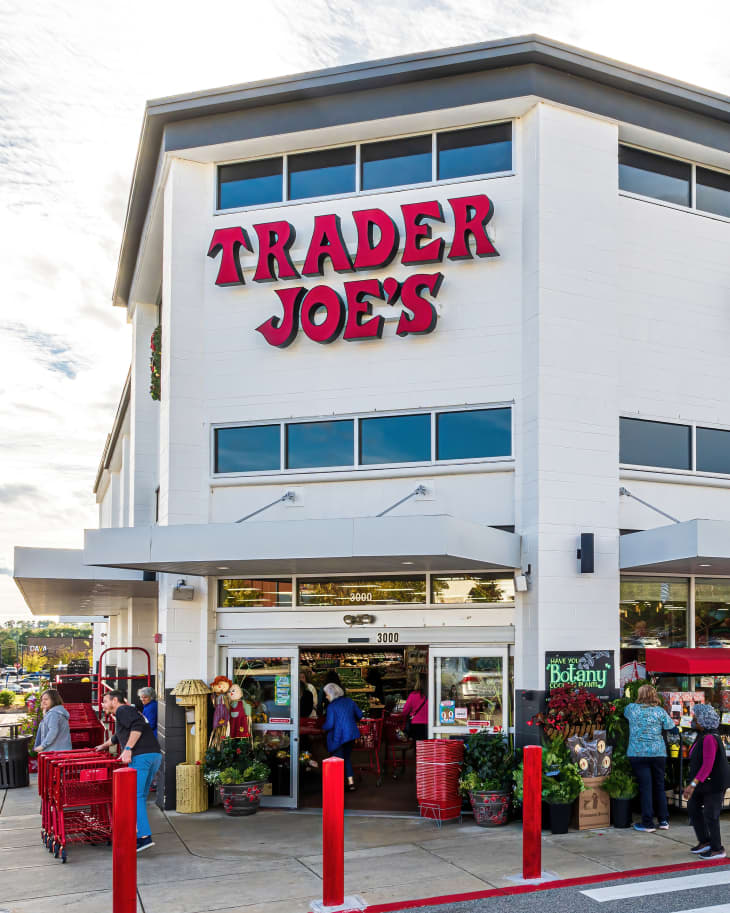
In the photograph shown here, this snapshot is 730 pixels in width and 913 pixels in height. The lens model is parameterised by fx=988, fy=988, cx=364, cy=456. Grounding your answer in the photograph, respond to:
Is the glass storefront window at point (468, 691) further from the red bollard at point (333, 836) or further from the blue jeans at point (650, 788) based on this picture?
the red bollard at point (333, 836)

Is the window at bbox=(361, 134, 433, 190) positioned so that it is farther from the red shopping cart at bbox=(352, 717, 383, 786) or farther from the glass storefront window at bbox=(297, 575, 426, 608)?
the red shopping cart at bbox=(352, 717, 383, 786)

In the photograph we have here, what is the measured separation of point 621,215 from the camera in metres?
14.8

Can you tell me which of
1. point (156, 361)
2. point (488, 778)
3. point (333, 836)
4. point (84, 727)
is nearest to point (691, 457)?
point (488, 778)

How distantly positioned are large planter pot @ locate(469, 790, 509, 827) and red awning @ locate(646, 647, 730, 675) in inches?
111

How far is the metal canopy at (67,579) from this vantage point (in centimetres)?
1747

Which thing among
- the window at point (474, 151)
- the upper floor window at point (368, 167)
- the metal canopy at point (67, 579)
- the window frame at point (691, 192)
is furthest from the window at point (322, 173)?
the metal canopy at point (67, 579)

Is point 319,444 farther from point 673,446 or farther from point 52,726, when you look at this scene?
point 52,726

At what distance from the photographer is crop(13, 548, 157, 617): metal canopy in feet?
57.3

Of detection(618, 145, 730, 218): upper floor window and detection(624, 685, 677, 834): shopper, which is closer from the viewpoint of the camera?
detection(624, 685, 677, 834): shopper

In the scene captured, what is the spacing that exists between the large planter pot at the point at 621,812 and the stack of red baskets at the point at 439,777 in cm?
199

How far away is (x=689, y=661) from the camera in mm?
13062

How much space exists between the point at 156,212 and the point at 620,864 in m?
12.9

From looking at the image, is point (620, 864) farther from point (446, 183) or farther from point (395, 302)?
point (446, 183)

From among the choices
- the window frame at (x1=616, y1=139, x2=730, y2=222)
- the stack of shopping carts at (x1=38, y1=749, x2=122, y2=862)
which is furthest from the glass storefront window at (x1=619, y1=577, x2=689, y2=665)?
the stack of shopping carts at (x1=38, y1=749, x2=122, y2=862)
